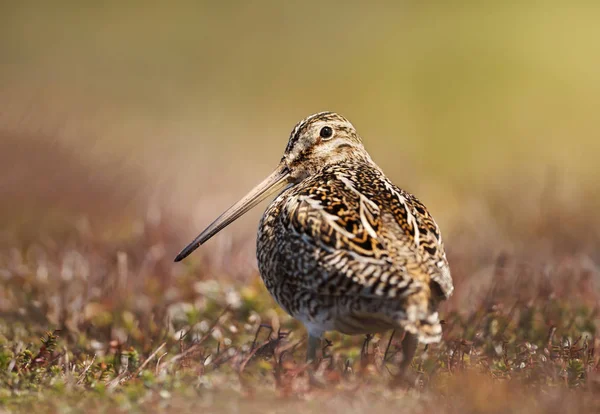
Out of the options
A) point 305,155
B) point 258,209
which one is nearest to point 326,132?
point 305,155

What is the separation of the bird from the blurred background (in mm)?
2389

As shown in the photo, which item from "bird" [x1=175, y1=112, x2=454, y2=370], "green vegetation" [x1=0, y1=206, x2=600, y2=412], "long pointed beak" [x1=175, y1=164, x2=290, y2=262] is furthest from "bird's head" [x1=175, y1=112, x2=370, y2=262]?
"green vegetation" [x1=0, y1=206, x2=600, y2=412]

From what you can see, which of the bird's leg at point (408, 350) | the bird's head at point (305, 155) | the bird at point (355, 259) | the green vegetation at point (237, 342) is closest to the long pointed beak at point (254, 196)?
the bird's head at point (305, 155)

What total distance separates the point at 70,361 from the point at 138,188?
4.32 m

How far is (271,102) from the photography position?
58.3 feet

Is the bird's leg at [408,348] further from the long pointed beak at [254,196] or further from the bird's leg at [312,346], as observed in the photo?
the long pointed beak at [254,196]

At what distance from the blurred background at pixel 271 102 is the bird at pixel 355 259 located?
239 cm

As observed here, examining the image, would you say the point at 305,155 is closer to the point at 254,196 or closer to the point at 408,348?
the point at 254,196

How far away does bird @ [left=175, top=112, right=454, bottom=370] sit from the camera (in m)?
4.14

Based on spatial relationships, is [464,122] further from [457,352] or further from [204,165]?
[457,352]

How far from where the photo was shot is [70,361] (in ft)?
17.1

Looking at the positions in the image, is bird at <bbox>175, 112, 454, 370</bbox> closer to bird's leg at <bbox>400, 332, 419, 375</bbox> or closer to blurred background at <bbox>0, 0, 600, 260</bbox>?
bird's leg at <bbox>400, 332, 419, 375</bbox>

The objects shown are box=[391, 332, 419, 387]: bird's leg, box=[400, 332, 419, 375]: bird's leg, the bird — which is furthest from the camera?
box=[400, 332, 419, 375]: bird's leg

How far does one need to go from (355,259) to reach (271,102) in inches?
542
